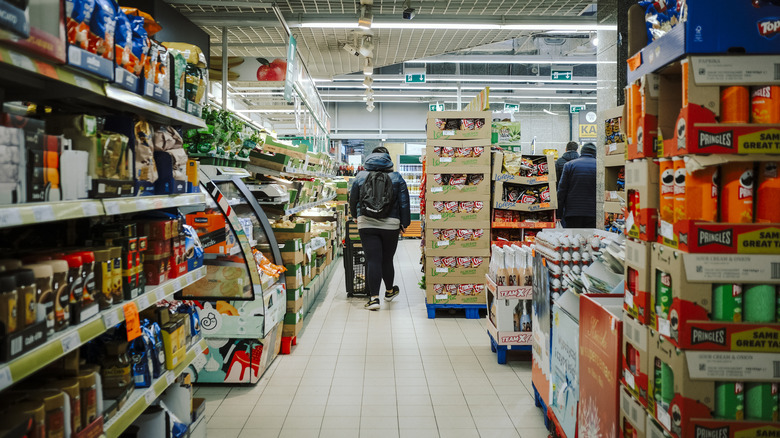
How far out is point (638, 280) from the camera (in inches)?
80.4

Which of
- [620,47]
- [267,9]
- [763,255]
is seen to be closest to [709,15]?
[763,255]

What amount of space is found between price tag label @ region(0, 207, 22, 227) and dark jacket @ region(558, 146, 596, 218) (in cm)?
656

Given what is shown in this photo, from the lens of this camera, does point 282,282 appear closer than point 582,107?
Yes

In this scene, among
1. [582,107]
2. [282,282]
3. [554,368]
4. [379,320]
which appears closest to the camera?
[554,368]

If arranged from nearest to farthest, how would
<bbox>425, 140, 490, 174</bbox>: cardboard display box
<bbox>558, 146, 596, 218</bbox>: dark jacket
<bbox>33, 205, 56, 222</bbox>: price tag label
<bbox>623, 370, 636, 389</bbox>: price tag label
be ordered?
<bbox>33, 205, 56, 222</bbox>: price tag label → <bbox>623, 370, 636, 389</bbox>: price tag label → <bbox>425, 140, 490, 174</bbox>: cardboard display box → <bbox>558, 146, 596, 218</bbox>: dark jacket

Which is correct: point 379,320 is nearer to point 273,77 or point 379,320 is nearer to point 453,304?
point 453,304

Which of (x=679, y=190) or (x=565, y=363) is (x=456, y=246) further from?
(x=679, y=190)

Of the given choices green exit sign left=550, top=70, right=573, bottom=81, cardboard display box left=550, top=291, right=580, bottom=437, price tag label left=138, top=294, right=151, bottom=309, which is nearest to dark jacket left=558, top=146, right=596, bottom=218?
cardboard display box left=550, top=291, right=580, bottom=437

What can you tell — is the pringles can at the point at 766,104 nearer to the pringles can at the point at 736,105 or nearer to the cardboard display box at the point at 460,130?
the pringles can at the point at 736,105

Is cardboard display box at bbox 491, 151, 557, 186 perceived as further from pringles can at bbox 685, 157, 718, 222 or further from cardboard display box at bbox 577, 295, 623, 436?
pringles can at bbox 685, 157, 718, 222

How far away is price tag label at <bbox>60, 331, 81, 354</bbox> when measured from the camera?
1.56 meters

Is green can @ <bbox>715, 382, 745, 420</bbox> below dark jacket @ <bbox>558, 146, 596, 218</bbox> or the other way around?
below

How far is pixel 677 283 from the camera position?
1748 millimetres

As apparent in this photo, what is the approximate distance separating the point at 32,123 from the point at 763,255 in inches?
85.3
